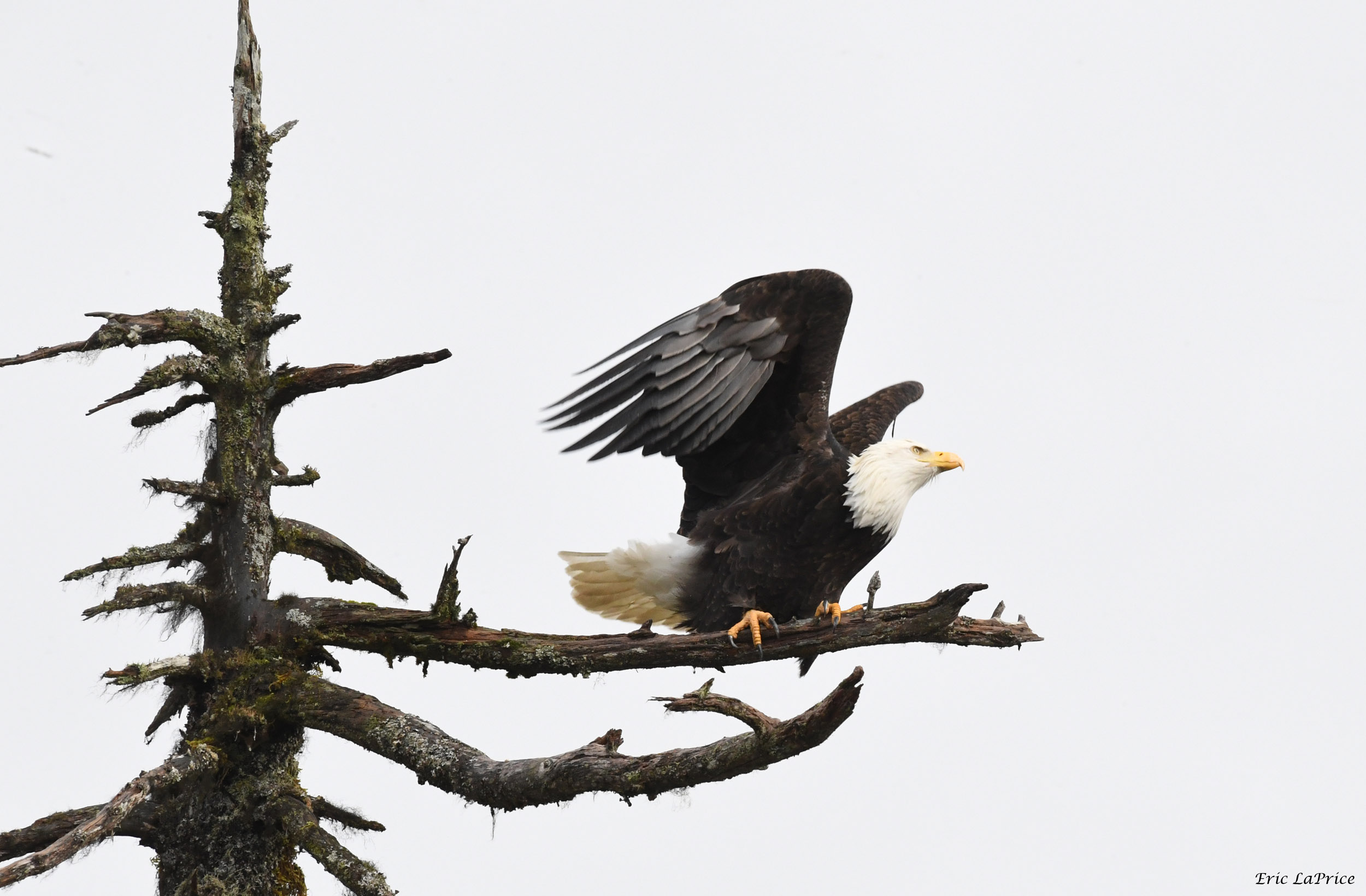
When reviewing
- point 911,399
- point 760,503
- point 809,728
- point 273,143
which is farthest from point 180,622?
point 911,399

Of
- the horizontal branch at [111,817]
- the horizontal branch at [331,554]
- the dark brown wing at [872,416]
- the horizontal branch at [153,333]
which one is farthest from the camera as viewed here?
the dark brown wing at [872,416]

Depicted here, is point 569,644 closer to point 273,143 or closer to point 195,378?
point 195,378

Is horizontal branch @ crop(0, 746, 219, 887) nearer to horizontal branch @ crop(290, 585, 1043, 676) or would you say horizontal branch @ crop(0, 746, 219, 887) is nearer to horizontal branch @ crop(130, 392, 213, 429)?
horizontal branch @ crop(290, 585, 1043, 676)

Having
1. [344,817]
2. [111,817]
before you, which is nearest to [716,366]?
[344,817]

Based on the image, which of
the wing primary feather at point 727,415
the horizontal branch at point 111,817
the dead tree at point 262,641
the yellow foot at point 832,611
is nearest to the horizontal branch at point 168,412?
the dead tree at point 262,641

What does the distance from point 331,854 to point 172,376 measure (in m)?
2.03

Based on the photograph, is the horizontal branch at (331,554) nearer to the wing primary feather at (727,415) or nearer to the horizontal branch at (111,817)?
the horizontal branch at (111,817)

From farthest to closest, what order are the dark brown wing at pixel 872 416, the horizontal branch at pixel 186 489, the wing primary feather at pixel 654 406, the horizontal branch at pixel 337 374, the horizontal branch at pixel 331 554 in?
1. the dark brown wing at pixel 872 416
2. the horizontal branch at pixel 331 554
3. the wing primary feather at pixel 654 406
4. the horizontal branch at pixel 186 489
5. the horizontal branch at pixel 337 374

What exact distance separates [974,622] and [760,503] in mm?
1169

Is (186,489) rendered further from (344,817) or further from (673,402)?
(673,402)

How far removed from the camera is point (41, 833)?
506 centimetres

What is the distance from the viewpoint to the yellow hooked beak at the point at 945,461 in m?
6.21

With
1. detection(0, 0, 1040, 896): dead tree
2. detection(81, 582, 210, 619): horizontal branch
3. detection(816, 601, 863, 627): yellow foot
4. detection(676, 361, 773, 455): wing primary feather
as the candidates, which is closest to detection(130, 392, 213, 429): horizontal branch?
detection(0, 0, 1040, 896): dead tree

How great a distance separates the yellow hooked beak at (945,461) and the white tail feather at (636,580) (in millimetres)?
1204
